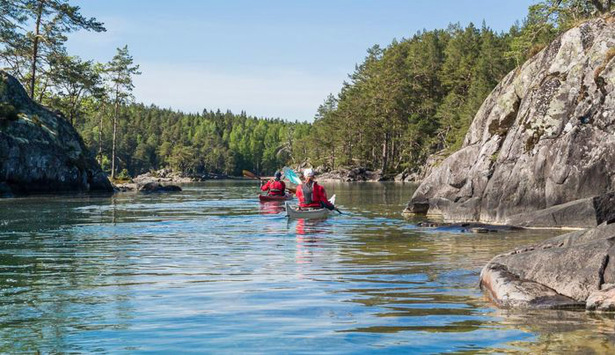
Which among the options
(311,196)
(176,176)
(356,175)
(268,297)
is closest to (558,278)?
(268,297)

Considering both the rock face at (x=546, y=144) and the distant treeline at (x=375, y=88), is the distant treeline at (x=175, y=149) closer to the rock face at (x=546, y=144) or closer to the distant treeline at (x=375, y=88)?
the distant treeline at (x=375, y=88)

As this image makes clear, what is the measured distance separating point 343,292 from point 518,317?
2840 mm

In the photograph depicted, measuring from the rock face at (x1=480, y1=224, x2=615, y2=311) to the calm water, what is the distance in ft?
1.06

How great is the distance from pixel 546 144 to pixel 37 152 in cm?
3910

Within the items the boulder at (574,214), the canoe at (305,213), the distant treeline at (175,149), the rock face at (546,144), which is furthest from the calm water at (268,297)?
the distant treeline at (175,149)

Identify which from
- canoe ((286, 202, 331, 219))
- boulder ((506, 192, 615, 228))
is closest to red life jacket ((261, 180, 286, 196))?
canoe ((286, 202, 331, 219))

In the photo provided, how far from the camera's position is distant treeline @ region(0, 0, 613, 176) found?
57.5m

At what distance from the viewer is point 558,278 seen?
9.49 metres

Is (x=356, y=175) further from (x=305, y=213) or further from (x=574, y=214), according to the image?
(x=574, y=214)

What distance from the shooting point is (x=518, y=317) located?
834cm

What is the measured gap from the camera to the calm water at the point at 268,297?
7.29 meters

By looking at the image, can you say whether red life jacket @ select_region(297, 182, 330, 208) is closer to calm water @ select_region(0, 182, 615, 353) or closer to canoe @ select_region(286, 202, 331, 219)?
canoe @ select_region(286, 202, 331, 219)

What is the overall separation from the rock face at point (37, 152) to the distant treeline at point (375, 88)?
117 inches

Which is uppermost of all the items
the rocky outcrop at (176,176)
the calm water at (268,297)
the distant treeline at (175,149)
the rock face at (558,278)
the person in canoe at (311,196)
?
the distant treeline at (175,149)
